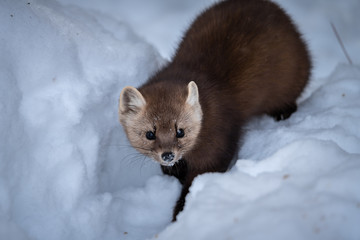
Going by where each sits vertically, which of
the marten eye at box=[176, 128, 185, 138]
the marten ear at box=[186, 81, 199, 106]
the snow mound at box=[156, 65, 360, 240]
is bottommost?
the snow mound at box=[156, 65, 360, 240]

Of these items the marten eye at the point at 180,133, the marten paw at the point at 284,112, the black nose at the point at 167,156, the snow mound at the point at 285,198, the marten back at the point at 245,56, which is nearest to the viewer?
the snow mound at the point at 285,198

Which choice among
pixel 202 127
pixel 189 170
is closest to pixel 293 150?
pixel 202 127

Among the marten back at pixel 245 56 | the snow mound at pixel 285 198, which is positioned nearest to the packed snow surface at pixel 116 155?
the snow mound at pixel 285 198

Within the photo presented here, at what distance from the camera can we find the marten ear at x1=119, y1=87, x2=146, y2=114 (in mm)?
2828

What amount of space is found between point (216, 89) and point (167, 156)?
85 cm

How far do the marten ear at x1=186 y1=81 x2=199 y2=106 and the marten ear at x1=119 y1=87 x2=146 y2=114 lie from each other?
0.38 metres

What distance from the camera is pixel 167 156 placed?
9.12 ft

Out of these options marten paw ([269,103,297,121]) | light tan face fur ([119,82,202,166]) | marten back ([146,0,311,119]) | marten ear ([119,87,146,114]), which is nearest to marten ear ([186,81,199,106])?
light tan face fur ([119,82,202,166])

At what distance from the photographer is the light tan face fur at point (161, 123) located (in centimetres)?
282

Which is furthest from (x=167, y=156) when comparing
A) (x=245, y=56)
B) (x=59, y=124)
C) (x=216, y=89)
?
(x=245, y=56)

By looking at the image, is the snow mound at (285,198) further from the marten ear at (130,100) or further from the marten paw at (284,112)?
the marten paw at (284,112)

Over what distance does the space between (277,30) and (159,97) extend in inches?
60.7

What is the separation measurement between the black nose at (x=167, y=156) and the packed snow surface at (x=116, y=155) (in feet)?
1.28

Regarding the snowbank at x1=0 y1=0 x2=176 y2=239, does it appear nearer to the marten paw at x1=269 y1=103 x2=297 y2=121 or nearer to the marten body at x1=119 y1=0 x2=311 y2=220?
the marten body at x1=119 y1=0 x2=311 y2=220
